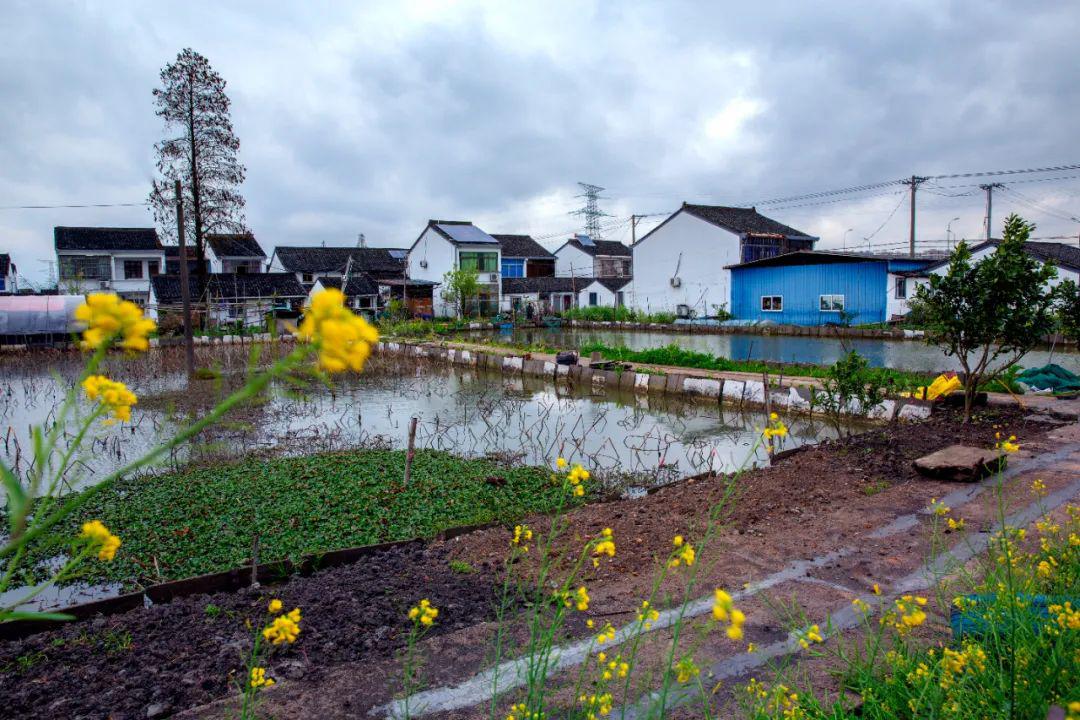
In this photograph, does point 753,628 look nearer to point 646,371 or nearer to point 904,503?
point 904,503

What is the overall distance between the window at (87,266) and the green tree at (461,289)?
16776 millimetres

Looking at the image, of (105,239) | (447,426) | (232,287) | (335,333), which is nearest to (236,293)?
(232,287)

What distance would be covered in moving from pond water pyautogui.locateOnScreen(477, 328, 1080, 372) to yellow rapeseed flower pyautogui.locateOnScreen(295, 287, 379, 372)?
37.7 ft

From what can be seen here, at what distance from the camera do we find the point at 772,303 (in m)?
28.5

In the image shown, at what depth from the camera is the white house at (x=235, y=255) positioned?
1494 inches

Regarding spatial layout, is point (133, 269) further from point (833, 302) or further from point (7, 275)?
point (833, 302)

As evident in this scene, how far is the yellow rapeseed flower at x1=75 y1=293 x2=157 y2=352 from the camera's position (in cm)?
89

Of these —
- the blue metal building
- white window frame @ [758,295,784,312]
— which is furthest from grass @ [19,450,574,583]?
white window frame @ [758,295,784,312]

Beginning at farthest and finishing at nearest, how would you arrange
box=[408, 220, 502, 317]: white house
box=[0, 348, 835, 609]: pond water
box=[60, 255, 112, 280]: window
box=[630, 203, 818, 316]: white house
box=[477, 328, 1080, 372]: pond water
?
box=[408, 220, 502, 317]: white house
box=[60, 255, 112, 280]: window
box=[630, 203, 818, 316]: white house
box=[477, 328, 1080, 372]: pond water
box=[0, 348, 835, 609]: pond water

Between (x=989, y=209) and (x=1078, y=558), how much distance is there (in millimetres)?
34272

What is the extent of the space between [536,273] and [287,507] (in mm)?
40360

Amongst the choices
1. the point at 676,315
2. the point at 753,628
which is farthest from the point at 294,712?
the point at 676,315

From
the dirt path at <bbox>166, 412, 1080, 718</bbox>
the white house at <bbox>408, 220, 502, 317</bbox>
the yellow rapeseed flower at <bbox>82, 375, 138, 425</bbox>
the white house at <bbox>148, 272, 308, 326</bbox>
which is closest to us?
the yellow rapeseed flower at <bbox>82, 375, 138, 425</bbox>

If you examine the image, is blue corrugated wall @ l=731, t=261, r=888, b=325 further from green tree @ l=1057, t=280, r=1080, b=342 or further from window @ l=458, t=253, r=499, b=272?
green tree @ l=1057, t=280, r=1080, b=342
